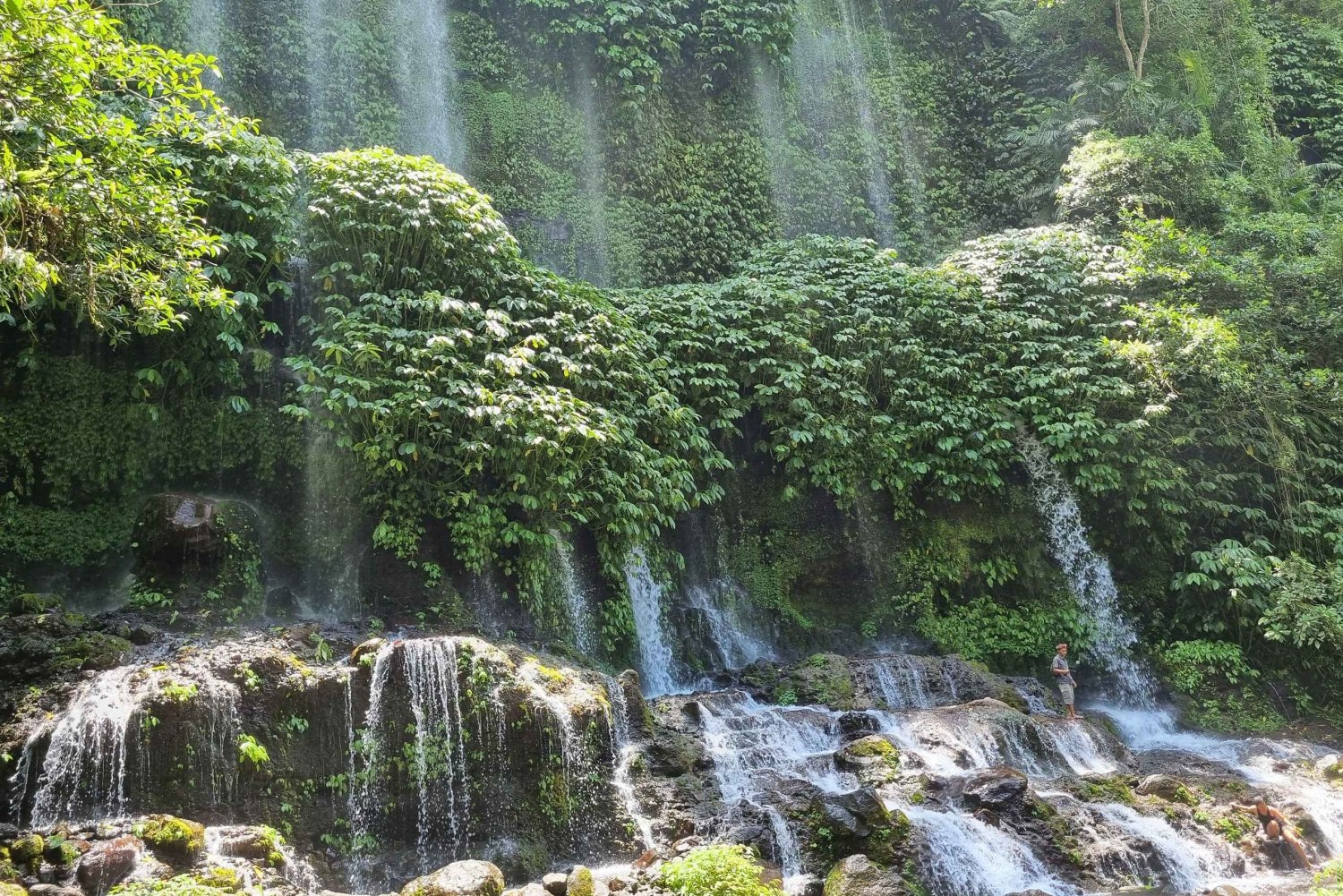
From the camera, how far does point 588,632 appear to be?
1091 centimetres

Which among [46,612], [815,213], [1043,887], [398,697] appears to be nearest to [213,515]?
[46,612]

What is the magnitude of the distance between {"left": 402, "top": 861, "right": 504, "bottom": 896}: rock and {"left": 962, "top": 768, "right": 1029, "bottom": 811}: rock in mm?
4139

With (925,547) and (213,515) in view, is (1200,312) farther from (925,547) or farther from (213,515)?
(213,515)

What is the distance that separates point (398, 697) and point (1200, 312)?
44.8 feet

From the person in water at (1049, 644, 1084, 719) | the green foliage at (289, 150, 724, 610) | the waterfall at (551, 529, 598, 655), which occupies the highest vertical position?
the green foliage at (289, 150, 724, 610)

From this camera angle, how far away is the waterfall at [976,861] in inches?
264

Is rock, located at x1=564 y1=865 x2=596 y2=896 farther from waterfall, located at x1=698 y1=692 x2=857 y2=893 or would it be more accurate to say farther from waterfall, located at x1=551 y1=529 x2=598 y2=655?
waterfall, located at x1=551 y1=529 x2=598 y2=655

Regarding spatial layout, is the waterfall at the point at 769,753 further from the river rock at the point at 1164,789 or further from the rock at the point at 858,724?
the river rock at the point at 1164,789

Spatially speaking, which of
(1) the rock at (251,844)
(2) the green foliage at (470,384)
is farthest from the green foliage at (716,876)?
(2) the green foliage at (470,384)

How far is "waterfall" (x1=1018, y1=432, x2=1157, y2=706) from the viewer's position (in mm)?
12930

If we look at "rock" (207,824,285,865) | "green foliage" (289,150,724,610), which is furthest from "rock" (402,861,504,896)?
"green foliage" (289,150,724,610)

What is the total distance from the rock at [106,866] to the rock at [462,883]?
5.83 ft

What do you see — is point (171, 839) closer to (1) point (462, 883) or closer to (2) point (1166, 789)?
(1) point (462, 883)

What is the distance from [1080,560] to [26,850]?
514 inches
